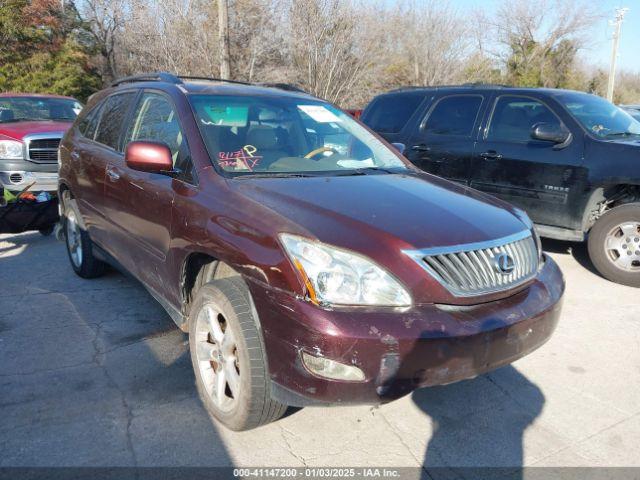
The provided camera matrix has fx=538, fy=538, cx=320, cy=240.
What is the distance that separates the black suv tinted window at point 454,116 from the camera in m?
6.39

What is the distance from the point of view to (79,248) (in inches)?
201

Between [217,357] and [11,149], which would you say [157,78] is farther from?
[11,149]

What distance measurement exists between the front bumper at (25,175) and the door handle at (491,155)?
5991mm

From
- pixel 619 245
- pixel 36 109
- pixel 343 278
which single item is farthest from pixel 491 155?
pixel 36 109

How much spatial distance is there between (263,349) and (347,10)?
16829 mm

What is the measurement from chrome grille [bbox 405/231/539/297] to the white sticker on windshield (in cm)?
176

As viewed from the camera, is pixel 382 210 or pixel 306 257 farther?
pixel 382 210

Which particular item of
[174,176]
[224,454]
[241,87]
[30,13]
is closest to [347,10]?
[30,13]

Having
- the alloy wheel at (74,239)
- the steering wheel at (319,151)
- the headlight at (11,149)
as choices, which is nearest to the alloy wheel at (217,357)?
the steering wheel at (319,151)

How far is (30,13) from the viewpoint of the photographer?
20.8m

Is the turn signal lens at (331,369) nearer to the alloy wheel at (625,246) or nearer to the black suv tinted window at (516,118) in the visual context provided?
the alloy wheel at (625,246)

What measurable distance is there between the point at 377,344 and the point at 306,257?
48 centimetres

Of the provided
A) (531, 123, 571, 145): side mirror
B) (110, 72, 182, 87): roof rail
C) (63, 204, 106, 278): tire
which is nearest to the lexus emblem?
(110, 72, 182, 87): roof rail

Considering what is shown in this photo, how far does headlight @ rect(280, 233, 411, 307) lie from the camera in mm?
2305
